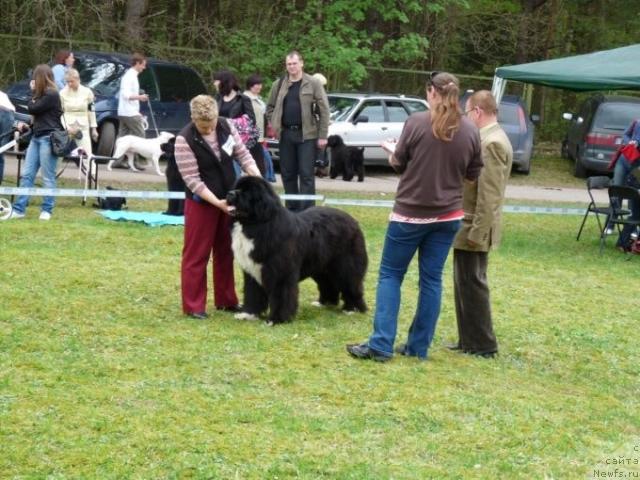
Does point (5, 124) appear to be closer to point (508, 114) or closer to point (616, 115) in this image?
point (508, 114)

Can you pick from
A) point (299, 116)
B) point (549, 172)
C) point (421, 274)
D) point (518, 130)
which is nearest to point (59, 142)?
point (299, 116)

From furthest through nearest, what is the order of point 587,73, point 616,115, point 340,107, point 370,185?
point 616,115
point 340,107
point 370,185
point 587,73

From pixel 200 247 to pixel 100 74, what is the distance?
11.3 meters

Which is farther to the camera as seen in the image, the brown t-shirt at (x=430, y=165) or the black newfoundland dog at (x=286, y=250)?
the black newfoundland dog at (x=286, y=250)

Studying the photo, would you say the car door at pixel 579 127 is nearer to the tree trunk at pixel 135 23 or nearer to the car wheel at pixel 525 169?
the car wheel at pixel 525 169

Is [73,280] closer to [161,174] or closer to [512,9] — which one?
[161,174]

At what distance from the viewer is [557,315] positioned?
29.2 ft

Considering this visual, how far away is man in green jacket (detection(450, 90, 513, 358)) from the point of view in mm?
6840

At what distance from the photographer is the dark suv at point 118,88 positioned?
56.8 feet

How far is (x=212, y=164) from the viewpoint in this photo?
755cm

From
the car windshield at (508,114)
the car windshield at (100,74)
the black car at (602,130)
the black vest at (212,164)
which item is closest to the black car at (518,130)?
the car windshield at (508,114)

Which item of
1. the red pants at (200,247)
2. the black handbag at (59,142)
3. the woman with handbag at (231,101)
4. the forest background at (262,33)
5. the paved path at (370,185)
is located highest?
the forest background at (262,33)

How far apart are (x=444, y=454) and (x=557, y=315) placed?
408cm

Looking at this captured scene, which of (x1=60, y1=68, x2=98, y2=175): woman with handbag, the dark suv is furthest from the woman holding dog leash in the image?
the dark suv
